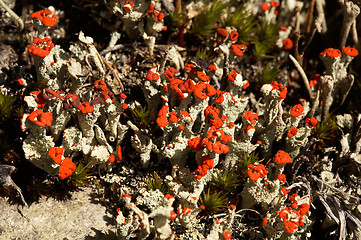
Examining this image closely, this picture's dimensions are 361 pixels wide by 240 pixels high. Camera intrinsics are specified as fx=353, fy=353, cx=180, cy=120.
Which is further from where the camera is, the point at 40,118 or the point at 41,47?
the point at 41,47

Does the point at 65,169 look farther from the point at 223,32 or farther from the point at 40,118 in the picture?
the point at 223,32

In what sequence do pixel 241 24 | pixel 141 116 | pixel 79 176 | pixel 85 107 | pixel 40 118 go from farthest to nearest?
pixel 241 24 < pixel 141 116 < pixel 79 176 < pixel 85 107 < pixel 40 118

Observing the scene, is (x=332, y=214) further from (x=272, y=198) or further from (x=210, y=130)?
(x=210, y=130)

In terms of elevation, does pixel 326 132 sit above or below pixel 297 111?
below

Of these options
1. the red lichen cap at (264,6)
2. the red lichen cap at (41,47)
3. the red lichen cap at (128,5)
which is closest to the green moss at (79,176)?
the red lichen cap at (41,47)

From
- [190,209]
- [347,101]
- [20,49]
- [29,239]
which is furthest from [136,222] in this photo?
[347,101]

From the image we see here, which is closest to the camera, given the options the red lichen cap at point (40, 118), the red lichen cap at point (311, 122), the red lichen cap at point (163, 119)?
the red lichen cap at point (40, 118)

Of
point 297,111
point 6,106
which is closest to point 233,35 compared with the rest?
point 297,111

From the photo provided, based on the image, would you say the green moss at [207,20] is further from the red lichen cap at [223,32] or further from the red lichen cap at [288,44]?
the red lichen cap at [288,44]

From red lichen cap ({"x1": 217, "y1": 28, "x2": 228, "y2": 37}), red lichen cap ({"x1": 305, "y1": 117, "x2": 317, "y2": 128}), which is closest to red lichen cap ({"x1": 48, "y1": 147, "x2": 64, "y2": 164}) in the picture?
red lichen cap ({"x1": 217, "y1": 28, "x2": 228, "y2": 37})
